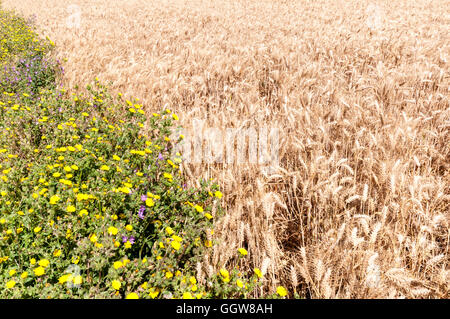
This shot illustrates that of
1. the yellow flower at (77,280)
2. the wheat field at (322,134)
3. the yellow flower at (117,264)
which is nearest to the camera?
the yellow flower at (77,280)

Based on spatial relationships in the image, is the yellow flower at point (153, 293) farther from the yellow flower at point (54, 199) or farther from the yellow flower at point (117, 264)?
the yellow flower at point (54, 199)

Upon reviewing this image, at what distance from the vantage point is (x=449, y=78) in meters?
3.72

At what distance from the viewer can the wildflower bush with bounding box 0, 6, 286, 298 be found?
1.51 meters

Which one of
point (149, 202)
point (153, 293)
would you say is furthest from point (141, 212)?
point (153, 293)

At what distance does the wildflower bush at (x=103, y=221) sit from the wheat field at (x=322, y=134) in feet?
0.58

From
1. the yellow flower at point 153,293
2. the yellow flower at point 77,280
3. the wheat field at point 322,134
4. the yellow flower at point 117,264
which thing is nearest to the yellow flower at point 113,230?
the yellow flower at point 117,264

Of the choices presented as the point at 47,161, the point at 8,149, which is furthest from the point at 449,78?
the point at 8,149

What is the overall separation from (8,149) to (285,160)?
8.85ft

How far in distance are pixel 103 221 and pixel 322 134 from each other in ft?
6.29

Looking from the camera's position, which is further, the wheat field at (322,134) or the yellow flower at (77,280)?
the wheat field at (322,134)

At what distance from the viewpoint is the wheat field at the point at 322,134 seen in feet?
5.41

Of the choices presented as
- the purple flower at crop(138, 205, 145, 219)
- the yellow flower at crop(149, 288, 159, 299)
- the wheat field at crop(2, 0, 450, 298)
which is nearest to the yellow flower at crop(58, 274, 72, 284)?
the yellow flower at crop(149, 288, 159, 299)

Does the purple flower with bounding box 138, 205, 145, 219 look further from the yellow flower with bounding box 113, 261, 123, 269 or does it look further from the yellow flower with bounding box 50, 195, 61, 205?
the yellow flower with bounding box 50, 195, 61, 205

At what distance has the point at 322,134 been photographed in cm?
251
